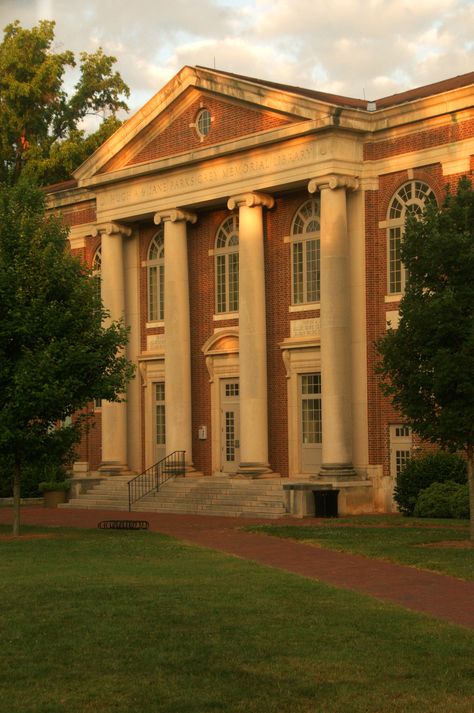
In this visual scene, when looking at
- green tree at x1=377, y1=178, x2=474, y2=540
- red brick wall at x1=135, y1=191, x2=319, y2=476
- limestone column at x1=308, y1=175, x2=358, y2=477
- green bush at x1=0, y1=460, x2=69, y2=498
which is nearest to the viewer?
green tree at x1=377, y1=178, x2=474, y2=540

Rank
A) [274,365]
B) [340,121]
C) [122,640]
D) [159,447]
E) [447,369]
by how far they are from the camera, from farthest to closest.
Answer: [159,447]
[274,365]
[340,121]
[447,369]
[122,640]

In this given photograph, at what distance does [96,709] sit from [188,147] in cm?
2920

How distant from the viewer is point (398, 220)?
3316cm

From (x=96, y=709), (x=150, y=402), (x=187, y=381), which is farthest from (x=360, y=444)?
(x=96, y=709)

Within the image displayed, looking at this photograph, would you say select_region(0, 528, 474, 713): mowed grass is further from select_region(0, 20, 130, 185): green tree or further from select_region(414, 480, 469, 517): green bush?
select_region(0, 20, 130, 185): green tree

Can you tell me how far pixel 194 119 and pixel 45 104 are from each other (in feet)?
65.3

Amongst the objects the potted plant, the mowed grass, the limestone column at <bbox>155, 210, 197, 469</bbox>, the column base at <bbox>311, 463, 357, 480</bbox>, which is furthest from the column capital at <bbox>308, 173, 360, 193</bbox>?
the mowed grass

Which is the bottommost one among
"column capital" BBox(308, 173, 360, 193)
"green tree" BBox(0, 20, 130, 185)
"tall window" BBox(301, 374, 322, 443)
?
"tall window" BBox(301, 374, 322, 443)

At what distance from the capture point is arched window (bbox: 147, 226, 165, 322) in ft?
131

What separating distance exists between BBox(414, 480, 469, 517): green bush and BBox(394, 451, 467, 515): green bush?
0.41 meters

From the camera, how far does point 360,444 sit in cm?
3338

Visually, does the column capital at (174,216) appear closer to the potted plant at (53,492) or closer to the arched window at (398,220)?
the arched window at (398,220)

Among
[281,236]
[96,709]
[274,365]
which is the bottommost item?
[96,709]

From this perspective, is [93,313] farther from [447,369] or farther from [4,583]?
[4,583]
